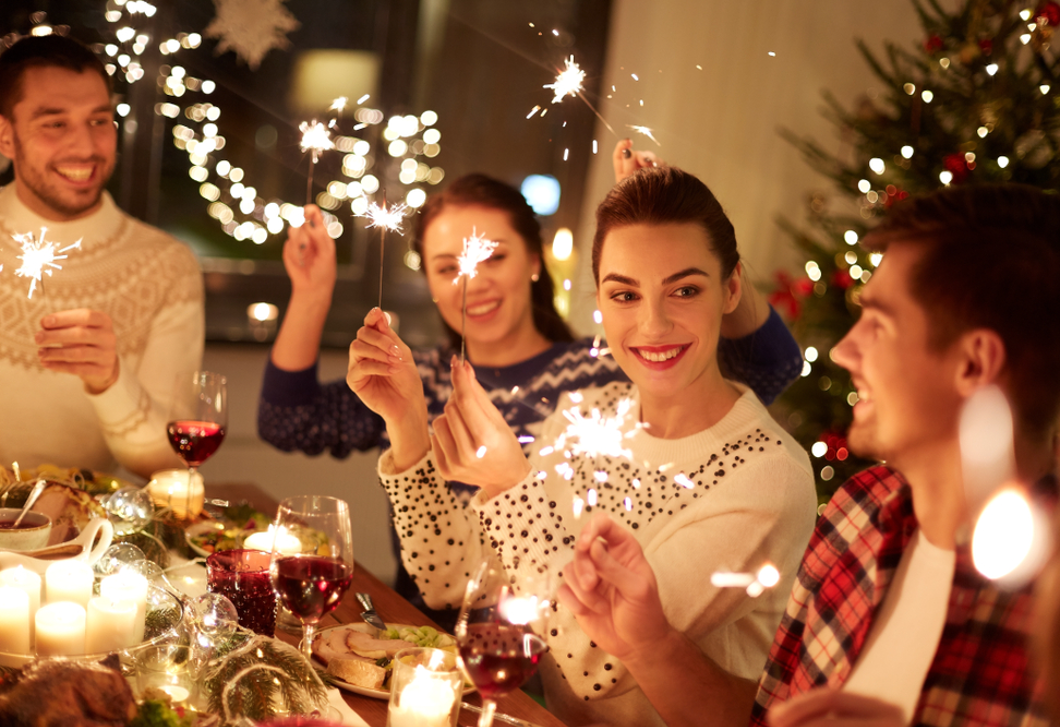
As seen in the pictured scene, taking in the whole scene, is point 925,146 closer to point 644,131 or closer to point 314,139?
point 644,131

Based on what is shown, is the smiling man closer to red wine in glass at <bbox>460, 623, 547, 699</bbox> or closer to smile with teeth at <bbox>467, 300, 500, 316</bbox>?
smile with teeth at <bbox>467, 300, 500, 316</bbox>

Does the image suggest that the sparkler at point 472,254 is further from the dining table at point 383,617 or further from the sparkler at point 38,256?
the sparkler at point 38,256

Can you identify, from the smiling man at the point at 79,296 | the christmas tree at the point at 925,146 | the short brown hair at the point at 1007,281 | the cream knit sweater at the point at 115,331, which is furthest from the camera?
the christmas tree at the point at 925,146

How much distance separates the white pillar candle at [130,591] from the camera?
1.20 m

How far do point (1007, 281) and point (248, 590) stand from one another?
1.07 meters

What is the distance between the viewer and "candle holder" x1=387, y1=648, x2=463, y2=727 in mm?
1102

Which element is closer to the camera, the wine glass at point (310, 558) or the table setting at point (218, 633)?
the table setting at point (218, 633)

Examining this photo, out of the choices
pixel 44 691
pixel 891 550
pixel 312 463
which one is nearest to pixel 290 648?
pixel 44 691

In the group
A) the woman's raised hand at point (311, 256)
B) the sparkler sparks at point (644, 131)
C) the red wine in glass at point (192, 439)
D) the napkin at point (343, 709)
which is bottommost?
the napkin at point (343, 709)

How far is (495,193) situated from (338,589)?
1238mm

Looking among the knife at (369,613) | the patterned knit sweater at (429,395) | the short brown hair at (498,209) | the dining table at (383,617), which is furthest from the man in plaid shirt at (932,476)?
the short brown hair at (498,209)

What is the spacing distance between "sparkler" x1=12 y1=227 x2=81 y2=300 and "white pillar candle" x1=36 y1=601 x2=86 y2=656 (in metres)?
1.08

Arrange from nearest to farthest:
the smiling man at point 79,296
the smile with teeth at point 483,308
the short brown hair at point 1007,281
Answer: the short brown hair at point 1007,281, the smiling man at point 79,296, the smile with teeth at point 483,308

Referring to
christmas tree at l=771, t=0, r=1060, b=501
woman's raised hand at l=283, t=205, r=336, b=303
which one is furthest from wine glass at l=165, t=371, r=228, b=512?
christmas tree at l=771, t=0, r=1060, b=501
